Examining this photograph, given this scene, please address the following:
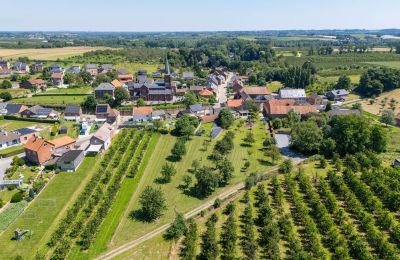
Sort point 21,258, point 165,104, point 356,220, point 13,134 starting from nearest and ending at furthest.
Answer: point 21,258 → point 356,220 → point 13,134 → point 165,104

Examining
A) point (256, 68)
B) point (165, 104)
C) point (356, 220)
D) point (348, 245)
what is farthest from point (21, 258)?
point (256, 68)

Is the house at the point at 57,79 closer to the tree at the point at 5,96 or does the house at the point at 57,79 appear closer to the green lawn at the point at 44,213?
the tree at the point at 5,96

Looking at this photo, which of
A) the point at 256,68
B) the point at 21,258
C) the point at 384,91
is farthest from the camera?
the point at 256,68

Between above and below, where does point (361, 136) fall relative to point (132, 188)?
above

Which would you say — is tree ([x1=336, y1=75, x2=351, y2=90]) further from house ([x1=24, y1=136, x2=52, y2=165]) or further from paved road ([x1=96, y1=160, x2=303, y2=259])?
house ([x1=24, y1=136, x2=52, y2=165])

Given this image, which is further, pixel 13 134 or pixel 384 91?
pixel 384 91

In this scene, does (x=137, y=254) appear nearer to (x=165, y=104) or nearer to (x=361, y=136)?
(x=361, y=136)

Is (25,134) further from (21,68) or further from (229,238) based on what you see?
(21,68)

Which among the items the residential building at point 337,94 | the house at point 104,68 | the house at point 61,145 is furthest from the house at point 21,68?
the residential building at point 337,94
